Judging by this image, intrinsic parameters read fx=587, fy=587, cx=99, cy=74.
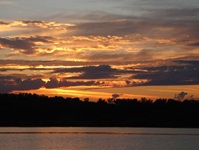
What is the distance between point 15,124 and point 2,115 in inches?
220

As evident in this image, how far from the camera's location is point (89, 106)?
15400cm

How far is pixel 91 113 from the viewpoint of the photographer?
488 ft

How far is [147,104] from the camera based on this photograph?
160125mm

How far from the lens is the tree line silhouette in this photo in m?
145

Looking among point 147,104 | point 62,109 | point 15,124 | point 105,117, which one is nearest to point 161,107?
point 147,104

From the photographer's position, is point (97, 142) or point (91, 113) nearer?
point (97, 142)

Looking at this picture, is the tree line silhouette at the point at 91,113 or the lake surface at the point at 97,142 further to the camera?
the tree line silhouette at the point at 91,113

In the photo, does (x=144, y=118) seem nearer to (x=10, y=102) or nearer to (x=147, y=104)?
(x=147, y=104)

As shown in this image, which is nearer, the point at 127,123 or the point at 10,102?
the point at 10,102

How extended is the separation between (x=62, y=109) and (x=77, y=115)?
516cm

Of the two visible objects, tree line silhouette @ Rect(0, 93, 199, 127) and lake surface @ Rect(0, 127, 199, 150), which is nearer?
lake surface @ Rect(0, 127, 199, 150)

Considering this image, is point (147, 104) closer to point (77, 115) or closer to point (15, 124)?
point (77, 115)

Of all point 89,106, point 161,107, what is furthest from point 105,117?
point 161,107

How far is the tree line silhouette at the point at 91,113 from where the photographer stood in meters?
145
